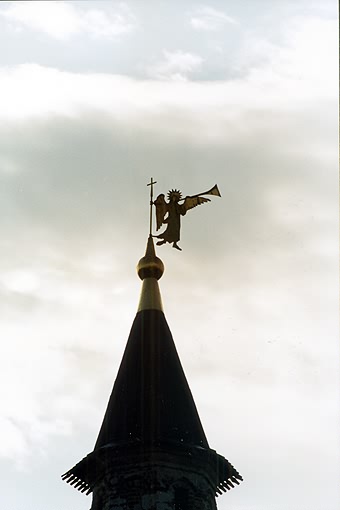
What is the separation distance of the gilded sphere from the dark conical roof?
56.4 inches

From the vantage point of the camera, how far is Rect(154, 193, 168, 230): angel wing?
30.9 m

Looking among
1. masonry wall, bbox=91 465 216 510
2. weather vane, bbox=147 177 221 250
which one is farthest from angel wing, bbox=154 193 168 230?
masonry wall, bbox=91 465 216 510

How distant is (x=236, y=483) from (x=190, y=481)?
1.56m

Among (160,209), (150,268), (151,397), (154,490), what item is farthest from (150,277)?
(154,490)

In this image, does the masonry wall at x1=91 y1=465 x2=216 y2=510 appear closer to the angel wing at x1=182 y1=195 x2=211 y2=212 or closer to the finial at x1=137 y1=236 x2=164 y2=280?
the finial at x1=137 y1=236 x2=164 y2=280

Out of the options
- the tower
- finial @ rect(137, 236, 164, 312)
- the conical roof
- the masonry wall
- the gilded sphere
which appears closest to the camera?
the masonry wall

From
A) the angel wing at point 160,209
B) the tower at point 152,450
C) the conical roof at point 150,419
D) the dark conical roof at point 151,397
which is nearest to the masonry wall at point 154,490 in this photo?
the tower at point 152,450

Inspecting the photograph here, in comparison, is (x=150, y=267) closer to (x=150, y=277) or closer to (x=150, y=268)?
(x=150, y=268)

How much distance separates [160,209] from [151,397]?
5932mm

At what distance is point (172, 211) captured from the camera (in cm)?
3077

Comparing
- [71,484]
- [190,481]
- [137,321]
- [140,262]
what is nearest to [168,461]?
→ [190,481]

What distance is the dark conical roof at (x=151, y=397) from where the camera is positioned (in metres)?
26.4

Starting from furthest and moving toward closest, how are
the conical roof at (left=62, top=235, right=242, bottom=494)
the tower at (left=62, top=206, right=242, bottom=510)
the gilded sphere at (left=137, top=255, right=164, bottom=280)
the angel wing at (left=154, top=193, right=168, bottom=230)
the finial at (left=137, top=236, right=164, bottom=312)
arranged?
the angel wing at (left=154, top=193, right=168, bottom=230), the gilded sphere at (left=137, top=255, right=164, bottom=280), the finial at (left=137, top=236, right=164, bottom=312), the conical roof at (left=62, top=235, right=242, bottom=494), the tower at (left=62, top=206, right=242, bottom=510)

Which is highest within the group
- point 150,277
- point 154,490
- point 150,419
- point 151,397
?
point 150,277
